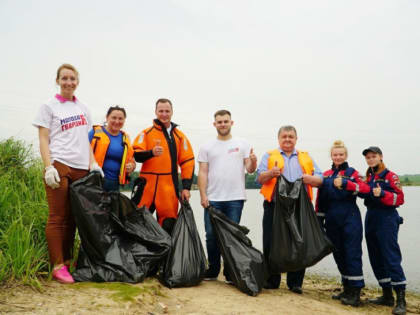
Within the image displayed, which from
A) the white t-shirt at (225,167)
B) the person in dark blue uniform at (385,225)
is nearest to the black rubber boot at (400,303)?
the person in dark blue uniform at (385,225)

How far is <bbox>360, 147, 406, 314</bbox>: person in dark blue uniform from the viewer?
11.6 feet

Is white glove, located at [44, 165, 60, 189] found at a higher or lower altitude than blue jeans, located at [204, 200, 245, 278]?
higher

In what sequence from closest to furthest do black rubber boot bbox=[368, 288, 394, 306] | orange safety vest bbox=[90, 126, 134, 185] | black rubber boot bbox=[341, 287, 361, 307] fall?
orange safety vest bbox=[90, 126, 134, 185] < black rubber boot bbox=[341, 287, 361, 307] < black rubber boot bbox=[368, 288, 394, 306]

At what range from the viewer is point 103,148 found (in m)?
3.47

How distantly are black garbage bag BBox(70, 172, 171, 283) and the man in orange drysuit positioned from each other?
375mm

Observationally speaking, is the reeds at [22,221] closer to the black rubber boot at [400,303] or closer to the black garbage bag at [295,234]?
the black garbage bag at [295,234]

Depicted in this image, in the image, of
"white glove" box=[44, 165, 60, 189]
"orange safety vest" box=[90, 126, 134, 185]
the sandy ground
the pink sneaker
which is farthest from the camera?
"orange safety vest" box=[90, 126, 134, 185]

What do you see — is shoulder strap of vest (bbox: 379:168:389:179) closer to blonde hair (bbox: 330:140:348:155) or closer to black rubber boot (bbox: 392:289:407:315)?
blonde hair (bbox: 330:140:348:155)

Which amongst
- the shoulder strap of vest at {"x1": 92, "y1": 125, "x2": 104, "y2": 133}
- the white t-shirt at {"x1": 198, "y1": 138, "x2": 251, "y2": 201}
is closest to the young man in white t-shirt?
the white t-shirt at {"x1": 198, "y1": 138, "x2": 251, "y2": 201}

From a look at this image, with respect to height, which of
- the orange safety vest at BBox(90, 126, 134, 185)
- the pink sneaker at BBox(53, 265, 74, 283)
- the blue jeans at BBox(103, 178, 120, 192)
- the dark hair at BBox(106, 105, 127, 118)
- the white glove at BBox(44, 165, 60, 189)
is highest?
the dark hair at BBox(106, 105, 127, 118)

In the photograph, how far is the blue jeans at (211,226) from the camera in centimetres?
376

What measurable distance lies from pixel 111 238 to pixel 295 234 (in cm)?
170

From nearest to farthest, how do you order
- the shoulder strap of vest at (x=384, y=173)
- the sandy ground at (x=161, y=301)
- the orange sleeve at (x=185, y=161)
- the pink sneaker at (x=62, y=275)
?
the sandy ground at (x=161, y=301)
the pink sneaker at (x=62, y=275)
the shoulder strap of vest at (x=384, y=173)
the orange sleeve at (x=185, y=161)

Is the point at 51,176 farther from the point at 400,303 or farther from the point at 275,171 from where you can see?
the point at 400,303
